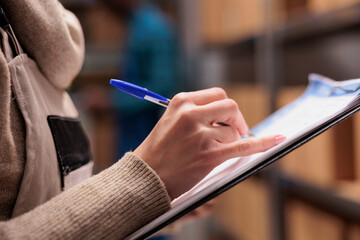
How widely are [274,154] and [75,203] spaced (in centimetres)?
21

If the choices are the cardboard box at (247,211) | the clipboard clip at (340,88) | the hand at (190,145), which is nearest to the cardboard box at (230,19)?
the cardboard box at (247,211)

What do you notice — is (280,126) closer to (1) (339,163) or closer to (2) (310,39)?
(1) (339,163)

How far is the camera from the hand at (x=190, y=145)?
48 cm

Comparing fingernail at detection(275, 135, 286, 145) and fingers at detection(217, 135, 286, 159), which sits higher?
fingernail at detection(275, 135, 286, 145)

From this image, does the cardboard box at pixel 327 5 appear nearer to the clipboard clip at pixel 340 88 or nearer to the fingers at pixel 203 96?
the clipboard clip at pixel 340 88

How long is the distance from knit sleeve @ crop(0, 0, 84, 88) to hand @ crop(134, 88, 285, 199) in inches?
6.9

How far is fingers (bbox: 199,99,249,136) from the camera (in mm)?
490

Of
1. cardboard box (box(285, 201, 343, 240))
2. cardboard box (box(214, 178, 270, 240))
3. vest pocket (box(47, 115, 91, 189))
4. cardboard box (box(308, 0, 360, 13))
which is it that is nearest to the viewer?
vest pocket (box(47, 115, 91, 189))

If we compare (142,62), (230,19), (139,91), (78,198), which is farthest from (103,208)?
(230,19)

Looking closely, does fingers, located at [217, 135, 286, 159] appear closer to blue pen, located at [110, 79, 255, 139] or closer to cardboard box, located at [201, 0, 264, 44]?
blue pen, located at [110, 79, 255, 139]

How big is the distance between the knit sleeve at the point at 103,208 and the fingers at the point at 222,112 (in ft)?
0.28

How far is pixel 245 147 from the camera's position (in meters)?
0.49

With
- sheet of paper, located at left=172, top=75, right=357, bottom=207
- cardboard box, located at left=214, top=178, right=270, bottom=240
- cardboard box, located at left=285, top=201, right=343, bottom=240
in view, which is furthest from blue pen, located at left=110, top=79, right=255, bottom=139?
cardboard box, located at left=214, top=178, right=270, bottom=240

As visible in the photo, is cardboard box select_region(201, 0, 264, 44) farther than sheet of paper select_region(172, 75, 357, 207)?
Yes
